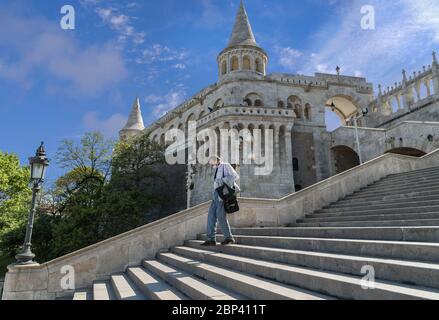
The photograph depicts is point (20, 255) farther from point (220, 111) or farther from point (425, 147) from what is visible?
point (425, 147)


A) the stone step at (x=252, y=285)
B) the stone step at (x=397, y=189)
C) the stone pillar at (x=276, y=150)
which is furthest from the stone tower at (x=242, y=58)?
the stone step at (x=252, y=285)

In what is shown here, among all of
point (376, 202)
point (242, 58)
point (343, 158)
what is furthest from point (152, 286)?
point (343, 158)

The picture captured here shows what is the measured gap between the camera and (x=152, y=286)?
4668 mm

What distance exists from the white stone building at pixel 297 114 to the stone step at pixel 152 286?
14.1 metres

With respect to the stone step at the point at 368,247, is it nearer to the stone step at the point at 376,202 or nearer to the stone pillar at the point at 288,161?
the stone step at the point at 376,202

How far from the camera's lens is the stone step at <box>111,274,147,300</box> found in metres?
4.53

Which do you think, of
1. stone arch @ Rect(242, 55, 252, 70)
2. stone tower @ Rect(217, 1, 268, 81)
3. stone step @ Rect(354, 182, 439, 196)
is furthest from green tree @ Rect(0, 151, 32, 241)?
stone step @ Rect(354, 182, 439, 196)

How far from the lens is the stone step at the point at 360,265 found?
269 centimetres

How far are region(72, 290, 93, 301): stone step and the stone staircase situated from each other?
0.02m

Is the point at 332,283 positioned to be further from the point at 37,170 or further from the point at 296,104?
the point at 296,104

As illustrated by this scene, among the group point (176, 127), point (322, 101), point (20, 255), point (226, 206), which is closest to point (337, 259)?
point (226, 206)

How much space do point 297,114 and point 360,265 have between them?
24850 millimetres

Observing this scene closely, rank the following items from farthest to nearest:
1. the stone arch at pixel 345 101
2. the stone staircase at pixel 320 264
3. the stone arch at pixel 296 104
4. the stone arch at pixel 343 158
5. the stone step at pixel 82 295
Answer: the stone arch at pixel 345 101 < the stone arch at pixel 296 104 < the stone arch at pixel 343 158 < the stone step at pixel 82 295 < the stone staircase at pixel 320 264

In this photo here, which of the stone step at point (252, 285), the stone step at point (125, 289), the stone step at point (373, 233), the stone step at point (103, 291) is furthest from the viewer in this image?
the stone step at point (103, 291)
